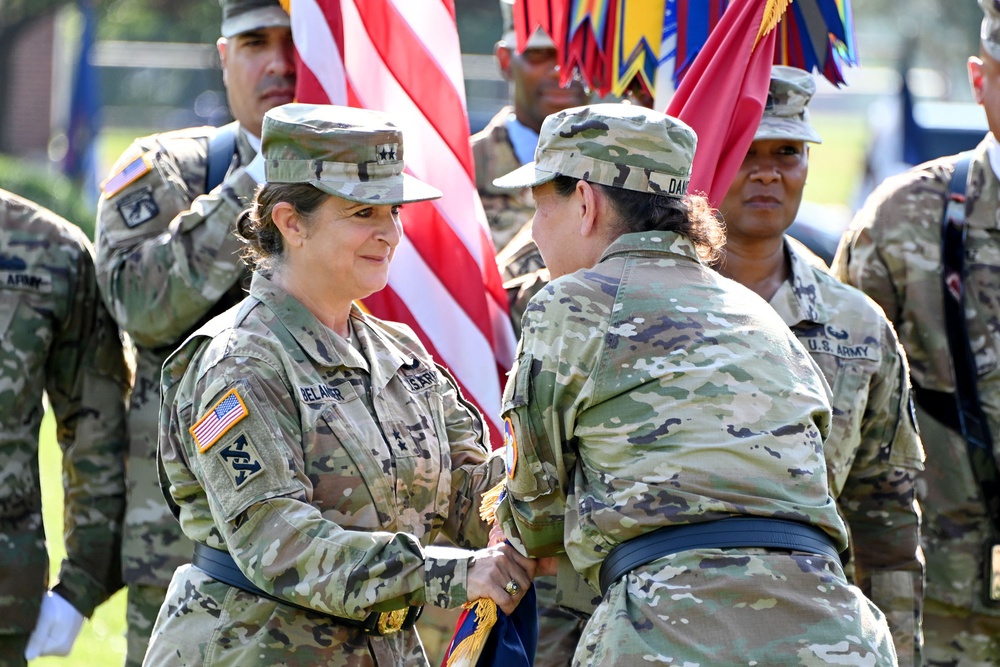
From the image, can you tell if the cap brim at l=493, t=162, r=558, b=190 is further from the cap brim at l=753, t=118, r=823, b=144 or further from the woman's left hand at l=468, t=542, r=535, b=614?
the cap brim at l=753, t=118, r=823, b=144

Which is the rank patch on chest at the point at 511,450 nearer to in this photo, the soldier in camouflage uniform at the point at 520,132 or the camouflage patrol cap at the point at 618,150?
the camouflage patrol cap at the point at 618,150

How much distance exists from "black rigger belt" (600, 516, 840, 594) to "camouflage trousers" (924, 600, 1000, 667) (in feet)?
6.86

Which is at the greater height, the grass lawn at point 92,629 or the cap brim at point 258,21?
the cap brim at point 258,21

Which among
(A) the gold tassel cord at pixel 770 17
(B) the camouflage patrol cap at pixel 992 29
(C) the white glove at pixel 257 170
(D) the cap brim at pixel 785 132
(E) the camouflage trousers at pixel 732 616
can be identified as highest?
(A) the gold tassel cord at pixel 770 17

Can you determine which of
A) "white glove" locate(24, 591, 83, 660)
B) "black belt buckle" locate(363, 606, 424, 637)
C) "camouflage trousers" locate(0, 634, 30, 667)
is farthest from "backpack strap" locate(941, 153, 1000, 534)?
"camouflage trousers" locate(0, 634, 30, 667)

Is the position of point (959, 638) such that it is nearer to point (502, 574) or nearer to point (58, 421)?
point (502, 574)

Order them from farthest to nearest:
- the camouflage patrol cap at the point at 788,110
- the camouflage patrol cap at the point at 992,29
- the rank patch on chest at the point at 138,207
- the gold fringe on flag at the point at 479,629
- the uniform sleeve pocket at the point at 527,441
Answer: the camouflage patrol cap at the point at 992,29 → the rank patch on chest at the point at 138,207 → the camouflage patrol cap at the point at 788,110 → the gold fringe on flag at the point at 479,629 → the uniform sleeve pocket at the point at 527,441

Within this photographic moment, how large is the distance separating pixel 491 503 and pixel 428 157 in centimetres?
169

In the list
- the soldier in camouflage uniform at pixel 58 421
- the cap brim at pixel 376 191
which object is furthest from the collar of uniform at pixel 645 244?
the soldier in camouflage uniform at pixel 58 421

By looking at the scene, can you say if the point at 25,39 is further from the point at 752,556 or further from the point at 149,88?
the point at 752,556

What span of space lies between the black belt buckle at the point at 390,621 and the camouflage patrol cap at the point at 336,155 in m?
0.94

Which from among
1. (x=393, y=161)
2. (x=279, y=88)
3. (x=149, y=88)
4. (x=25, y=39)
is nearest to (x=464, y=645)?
(x=393, y=161)

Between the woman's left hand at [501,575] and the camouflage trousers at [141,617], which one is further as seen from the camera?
the camouflage trousers at [141,617]

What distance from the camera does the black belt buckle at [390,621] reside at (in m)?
3.29
